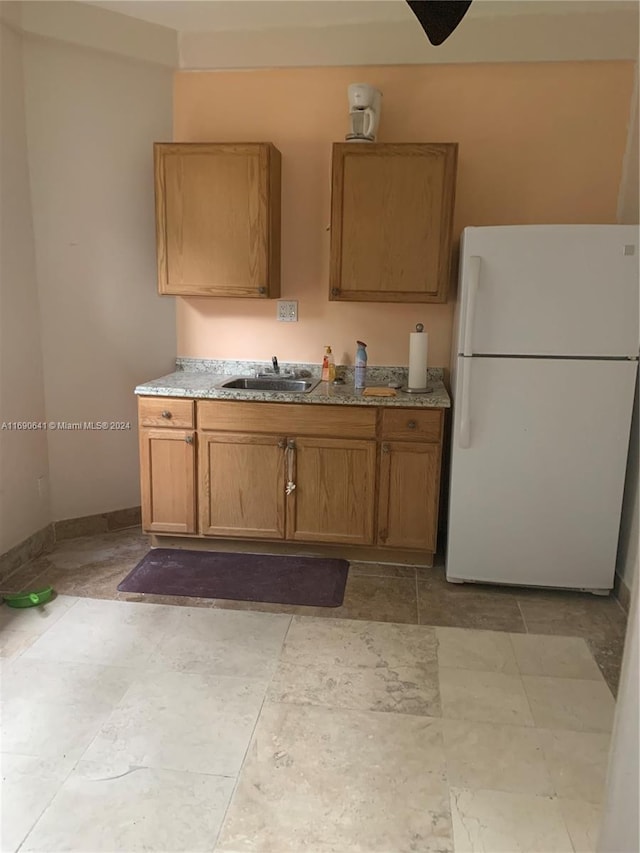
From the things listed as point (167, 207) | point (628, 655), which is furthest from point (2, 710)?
point (167, 207)

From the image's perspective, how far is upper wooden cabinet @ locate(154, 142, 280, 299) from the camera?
3.07 m

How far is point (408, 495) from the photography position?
3.06m

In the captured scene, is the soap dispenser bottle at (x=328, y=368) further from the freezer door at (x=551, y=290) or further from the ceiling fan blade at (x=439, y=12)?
the ceiling fan blade at (x=439, y=12)

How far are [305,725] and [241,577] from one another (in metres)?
1.08

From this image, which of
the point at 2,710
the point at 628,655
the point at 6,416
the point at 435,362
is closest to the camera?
the point at 628,655

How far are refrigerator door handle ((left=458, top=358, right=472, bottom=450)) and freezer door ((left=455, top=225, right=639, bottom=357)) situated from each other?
70 millimetres

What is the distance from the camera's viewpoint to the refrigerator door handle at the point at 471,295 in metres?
2.67

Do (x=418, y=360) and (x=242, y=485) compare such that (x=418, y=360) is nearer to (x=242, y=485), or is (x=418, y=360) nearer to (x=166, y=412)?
(x=242, y=485)

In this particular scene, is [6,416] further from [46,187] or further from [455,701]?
[455,701]

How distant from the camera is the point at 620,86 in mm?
3059

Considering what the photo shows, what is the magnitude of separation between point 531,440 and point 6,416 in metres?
2.41

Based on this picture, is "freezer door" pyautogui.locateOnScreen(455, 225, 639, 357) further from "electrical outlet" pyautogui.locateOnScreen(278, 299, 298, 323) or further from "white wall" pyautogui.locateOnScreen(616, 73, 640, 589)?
"electrical outlet" pyautogui.locateOnScreen(278, 299, 298, 323)

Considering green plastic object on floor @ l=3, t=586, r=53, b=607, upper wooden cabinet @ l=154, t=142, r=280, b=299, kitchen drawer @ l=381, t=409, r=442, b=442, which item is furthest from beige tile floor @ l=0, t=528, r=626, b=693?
upper wooden cabinet @ l=154, t=142, r=280, b=299

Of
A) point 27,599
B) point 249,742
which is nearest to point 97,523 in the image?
point 27,599
